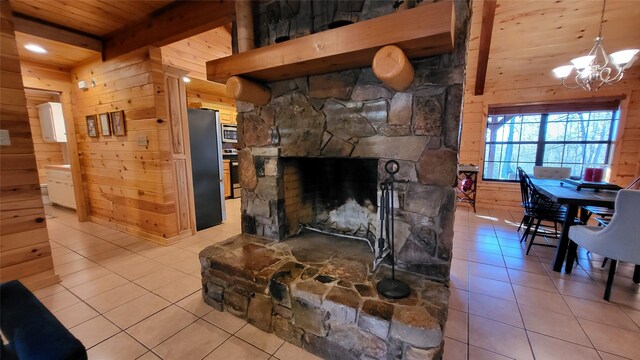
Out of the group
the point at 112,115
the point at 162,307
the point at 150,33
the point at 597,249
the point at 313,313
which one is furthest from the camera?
the point at 112,115

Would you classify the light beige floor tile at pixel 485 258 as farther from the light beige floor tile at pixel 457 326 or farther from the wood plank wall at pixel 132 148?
the wood plank wall at pixel 132 148

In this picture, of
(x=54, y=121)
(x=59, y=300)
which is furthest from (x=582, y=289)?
(x=54, y=121)

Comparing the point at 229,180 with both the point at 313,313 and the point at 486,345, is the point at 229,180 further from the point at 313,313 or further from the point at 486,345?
the point at 486,345

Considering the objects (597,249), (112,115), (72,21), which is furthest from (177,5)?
(597,249)

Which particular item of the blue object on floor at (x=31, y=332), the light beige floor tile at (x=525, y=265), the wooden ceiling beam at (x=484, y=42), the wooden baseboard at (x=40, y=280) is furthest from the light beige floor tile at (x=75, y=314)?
the wooden ceiling beam at (x=484, y=42)

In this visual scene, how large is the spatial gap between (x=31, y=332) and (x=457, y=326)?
2176mm

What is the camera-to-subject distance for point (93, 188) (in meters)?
3.89

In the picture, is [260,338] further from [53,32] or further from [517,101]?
[517,101]

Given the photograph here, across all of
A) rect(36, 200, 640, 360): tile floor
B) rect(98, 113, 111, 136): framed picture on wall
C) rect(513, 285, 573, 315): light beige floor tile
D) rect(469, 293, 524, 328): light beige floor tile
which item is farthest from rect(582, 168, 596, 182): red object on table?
rect(98, 113, 111, 136): framed picture on wall

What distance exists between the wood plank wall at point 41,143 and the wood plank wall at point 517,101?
834 centimetres

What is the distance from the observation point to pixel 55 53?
10.4ft

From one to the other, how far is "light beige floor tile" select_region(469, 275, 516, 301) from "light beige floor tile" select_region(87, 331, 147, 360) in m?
2.53

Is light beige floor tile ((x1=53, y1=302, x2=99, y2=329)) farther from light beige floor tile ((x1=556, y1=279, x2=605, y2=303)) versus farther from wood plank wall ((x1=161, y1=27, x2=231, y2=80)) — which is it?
light beige floor tile ((x1=556, y1=279, x2=605, y2=303))

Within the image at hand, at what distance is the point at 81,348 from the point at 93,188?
4173 mm
